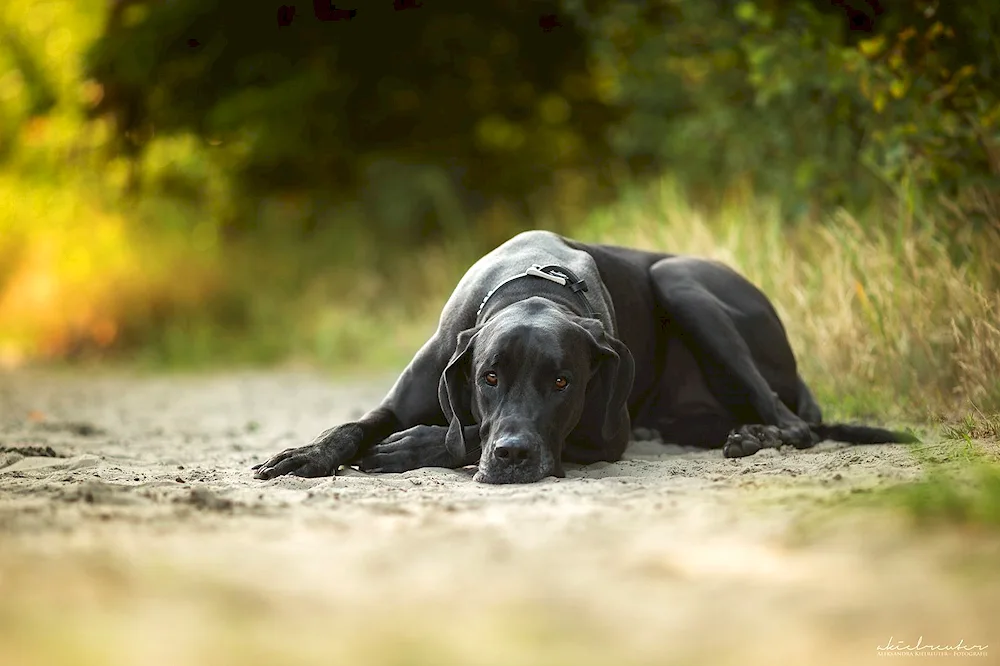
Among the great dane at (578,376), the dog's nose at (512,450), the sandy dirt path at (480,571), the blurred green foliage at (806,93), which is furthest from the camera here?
the blurred green foliage at (806,93)

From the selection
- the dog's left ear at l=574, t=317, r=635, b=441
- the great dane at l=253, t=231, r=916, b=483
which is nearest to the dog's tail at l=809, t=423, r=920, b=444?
the great dane at l=253, t=231, r=916, b=483

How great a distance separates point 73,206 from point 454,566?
13.8 metres

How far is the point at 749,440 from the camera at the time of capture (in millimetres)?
5723

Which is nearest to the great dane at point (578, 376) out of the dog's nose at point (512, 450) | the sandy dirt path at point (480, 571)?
the dog's nose at point (512, 450)

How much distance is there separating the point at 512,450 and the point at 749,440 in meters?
1.53

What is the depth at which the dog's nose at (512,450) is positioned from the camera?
15.4ft

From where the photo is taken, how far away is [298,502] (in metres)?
4.15

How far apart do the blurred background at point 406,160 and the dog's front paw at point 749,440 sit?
1.61 m

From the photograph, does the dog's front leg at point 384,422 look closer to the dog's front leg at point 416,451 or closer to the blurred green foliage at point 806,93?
the dog's front leg at point 416,451

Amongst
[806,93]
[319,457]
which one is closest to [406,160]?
[806,93]

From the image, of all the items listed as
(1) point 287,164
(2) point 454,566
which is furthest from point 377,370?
(2) point 454,566

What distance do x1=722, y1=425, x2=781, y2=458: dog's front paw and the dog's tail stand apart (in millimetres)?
310

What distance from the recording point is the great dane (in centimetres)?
492

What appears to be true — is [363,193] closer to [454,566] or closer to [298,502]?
[298,502]
